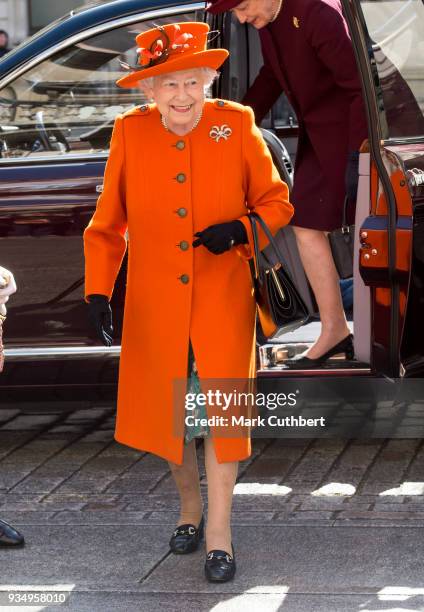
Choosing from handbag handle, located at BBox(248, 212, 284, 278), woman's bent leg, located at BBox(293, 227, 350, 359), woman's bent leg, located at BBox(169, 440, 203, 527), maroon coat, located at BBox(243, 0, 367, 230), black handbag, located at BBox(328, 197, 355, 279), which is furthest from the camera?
black handbag, located at BBox(328, 197, 355, 279)

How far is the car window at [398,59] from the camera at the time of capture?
500cm

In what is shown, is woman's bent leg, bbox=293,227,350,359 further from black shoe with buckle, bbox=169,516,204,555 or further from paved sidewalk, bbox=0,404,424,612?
black shoe with buckle, bbox=169,516,204,555

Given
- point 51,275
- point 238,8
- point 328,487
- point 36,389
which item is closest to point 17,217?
point 51,275

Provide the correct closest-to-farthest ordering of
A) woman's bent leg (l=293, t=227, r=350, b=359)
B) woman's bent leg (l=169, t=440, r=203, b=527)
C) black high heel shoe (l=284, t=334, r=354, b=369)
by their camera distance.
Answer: woman's bent leg (l=169, t=440, r=203, b=527), black high heel shoe (l=284, t=334, r=354, b=369), woman's bent leg (l=293, t=227, r=350, b=359)

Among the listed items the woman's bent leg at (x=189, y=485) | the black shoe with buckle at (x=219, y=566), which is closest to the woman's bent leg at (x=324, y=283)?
the woman's bent leg at (x=189, y=485)

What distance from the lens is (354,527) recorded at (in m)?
4.91

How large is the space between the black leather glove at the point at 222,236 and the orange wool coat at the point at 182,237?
0.17 feet

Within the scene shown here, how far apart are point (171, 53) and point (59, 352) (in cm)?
188

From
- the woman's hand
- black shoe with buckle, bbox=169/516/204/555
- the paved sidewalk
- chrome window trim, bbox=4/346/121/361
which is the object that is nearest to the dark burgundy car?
chrome window trim, bbox=4/346/121/361

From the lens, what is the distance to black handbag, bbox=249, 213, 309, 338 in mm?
4453

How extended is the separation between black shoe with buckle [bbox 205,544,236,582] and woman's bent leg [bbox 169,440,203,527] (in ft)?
0.95

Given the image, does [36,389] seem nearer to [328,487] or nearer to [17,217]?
[17,217]

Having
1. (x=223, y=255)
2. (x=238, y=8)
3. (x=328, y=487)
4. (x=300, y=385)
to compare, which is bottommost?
(x=328, y=487)

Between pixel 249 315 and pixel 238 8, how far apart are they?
4.13 ft
